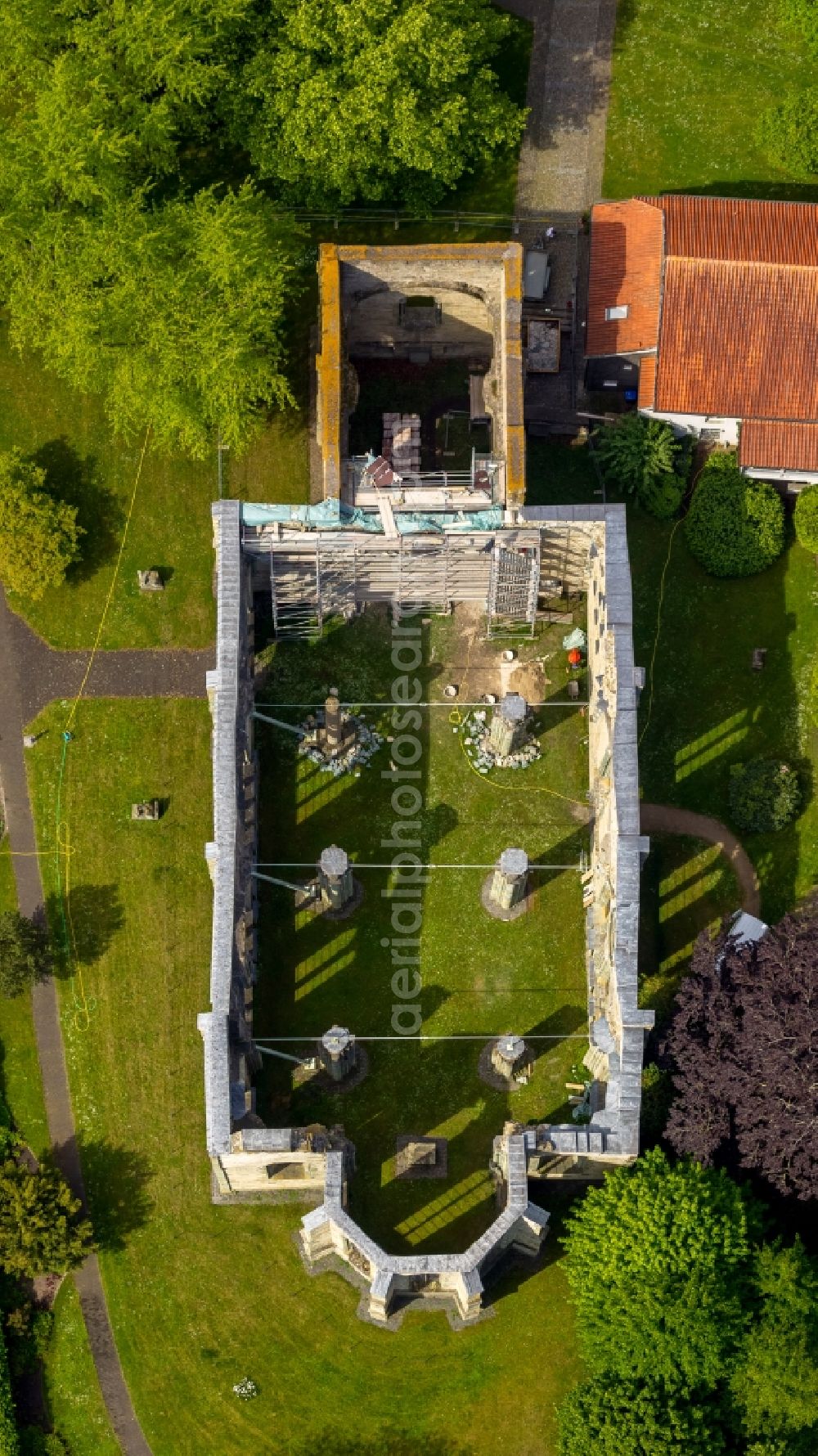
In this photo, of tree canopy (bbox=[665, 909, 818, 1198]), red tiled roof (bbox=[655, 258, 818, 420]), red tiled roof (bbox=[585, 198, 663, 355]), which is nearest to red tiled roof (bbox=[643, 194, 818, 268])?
red tiled roof (bbox=[655, 258, 818, 420])

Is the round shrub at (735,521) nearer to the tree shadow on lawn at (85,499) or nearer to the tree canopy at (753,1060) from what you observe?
the tree canopy at (753,1060)

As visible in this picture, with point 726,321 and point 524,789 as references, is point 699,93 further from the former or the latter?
point 524,789

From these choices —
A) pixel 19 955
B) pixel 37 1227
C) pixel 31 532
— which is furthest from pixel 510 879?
pixel 31 532

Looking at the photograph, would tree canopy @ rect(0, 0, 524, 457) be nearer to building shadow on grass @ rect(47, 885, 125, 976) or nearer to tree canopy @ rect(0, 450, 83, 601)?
tree canopy @ rect(0, 450, 83, 601)

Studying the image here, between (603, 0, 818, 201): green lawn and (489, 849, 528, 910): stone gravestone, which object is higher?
(603, 0, 818, 201): green lawn

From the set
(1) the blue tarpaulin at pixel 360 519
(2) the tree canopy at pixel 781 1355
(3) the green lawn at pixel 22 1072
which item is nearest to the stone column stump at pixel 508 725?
(1) the blue tarpaulin at pixel 360 519
